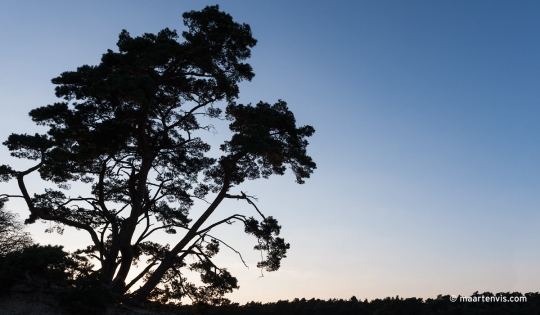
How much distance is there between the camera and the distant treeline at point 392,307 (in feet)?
184

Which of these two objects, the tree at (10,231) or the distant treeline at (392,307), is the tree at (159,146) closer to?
the tree at (10,231)

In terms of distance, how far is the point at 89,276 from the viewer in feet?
38.6

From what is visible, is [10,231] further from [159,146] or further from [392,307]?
[392,307]

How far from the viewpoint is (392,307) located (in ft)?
206

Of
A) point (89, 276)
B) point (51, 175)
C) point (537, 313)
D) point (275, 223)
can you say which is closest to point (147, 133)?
point (51, 175)

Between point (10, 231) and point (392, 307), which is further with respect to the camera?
point (392, 307)

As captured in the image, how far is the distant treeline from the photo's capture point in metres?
56.1

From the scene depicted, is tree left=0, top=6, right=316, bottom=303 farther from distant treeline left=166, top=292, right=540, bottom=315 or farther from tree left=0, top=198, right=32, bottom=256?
distant treeline left=166, top=292, right=540, bottom=315

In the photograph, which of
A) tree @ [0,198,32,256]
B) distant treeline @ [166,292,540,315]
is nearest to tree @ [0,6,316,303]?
tree @ [0,198,32,256]

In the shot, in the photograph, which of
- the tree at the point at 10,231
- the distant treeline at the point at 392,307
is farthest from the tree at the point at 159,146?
the distant treeline at the point at 392,307

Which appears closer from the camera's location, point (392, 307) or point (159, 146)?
point (159, 146)

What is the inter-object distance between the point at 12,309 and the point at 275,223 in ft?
35.1

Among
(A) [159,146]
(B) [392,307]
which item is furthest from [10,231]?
(B) [392,307]

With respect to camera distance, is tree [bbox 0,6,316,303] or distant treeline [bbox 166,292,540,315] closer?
tree [bbox 0,6,316,303]
